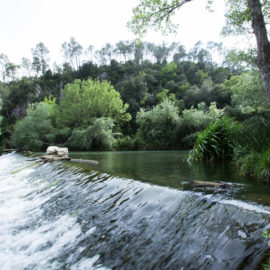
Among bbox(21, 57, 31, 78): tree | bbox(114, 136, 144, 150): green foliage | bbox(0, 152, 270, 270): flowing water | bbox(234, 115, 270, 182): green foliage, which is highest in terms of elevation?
bbox(21, 57, 31, 78): tree

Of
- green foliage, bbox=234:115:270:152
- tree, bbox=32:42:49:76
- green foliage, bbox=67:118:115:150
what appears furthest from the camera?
tree, bbox=32:42:49:76

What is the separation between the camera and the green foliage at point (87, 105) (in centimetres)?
3142

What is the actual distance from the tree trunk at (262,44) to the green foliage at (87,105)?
27.5 metres

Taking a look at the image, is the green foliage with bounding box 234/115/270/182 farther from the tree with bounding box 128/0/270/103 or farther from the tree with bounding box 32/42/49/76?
the tree with bounding box 32/42/49/76

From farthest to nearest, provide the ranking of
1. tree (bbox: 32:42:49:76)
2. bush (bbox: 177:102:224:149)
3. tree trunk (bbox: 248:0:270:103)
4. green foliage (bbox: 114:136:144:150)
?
tree (bbox: 32:42:49:76), green foliage (bbox: 114:136:144:150), bush (bbox: 177:102:224:149), tree trunk (bbox: 248:0:270:103)

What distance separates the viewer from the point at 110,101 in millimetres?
32625

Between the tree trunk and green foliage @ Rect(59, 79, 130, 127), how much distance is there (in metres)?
27.5

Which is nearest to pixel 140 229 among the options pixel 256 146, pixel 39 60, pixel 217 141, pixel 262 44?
pixel 256 146

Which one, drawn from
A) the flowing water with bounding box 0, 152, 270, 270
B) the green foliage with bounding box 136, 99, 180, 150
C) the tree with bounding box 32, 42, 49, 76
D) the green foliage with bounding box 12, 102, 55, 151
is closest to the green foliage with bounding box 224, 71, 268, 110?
the green foliage with bounding box 136, 99, 180, 150

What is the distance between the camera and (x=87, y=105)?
3131 cm

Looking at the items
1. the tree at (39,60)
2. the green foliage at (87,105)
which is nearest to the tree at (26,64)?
the tree at (39,60)

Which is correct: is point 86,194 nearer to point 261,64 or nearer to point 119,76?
point 261,64

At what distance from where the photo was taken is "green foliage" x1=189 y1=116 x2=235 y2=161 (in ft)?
26.7

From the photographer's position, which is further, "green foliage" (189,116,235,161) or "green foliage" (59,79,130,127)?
"green foliage" (59,79,130,127)
